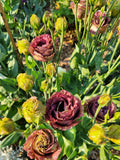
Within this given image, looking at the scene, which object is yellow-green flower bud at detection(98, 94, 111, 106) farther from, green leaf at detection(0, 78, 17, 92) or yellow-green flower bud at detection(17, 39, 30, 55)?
green leaf at detection(0, 78, 17, 92)

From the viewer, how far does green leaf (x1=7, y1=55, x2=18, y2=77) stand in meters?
1.14

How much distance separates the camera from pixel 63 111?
1.73 ft

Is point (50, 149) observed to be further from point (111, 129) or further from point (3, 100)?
point (3, 100)

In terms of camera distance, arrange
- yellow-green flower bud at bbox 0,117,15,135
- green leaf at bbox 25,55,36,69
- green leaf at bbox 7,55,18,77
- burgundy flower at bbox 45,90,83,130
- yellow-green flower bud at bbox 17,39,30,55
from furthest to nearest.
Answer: green leaf at bbox 7,55,18,77 → green leaf at bbox 25,55,36,69 → yellow-green flower bud at bbox 17,39,30,55 → yellow-green flower bud at bbox 0,117,15,135 → burgundy flower at bbox 45,90,83,130

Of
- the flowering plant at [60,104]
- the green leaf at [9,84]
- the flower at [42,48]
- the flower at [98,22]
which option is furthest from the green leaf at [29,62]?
the flower at [98,22]

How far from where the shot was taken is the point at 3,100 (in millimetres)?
1034

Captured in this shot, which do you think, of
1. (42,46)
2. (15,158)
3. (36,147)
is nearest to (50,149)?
(36,147)

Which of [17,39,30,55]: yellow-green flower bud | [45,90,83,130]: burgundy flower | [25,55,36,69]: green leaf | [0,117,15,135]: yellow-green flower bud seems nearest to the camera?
[45,90,83,130]: burgundy flower

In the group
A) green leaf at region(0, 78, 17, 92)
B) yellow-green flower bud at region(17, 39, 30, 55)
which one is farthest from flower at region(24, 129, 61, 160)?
green leaf at region(0, 78, 17, 92)

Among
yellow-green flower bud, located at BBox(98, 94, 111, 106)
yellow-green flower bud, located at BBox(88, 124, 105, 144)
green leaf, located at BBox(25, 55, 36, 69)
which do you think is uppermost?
→ yellow-green flower bud, located at BBox(98, 94, 111, 106)

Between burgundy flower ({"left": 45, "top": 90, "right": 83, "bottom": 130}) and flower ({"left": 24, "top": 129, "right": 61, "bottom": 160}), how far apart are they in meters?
0.06

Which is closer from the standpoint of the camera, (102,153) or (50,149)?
(50,149)

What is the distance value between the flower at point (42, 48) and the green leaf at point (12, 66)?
0.48 m

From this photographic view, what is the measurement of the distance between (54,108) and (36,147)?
0.50ft
